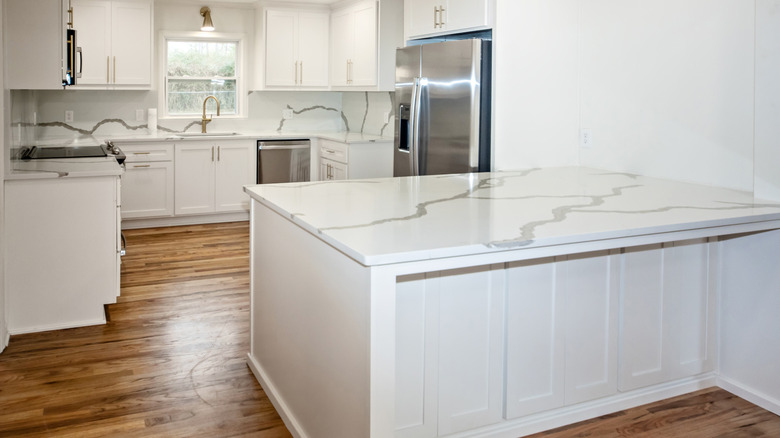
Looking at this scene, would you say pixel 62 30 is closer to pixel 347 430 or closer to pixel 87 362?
pixel 87 362

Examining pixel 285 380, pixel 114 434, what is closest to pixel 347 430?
pixel 285 380

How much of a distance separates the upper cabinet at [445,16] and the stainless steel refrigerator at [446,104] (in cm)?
14

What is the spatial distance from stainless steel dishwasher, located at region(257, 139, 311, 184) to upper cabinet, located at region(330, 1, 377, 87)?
0.74 meters

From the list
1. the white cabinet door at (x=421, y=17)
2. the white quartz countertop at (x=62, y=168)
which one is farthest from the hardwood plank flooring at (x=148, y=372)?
the white cabinet door at (x=421, y=17)

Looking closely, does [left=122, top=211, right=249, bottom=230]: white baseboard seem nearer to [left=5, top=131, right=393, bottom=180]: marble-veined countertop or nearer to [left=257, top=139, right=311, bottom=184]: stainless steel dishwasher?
[left=257, top=139, right=311, bottom=184]: stainless steel dishwasher

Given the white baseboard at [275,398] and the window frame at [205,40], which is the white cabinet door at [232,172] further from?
the white baseboard at [275,398]

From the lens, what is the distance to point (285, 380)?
255 centimetres

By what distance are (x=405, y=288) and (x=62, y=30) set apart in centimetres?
259

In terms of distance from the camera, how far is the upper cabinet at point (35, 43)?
135 inches

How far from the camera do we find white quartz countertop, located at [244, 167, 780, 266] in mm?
1795

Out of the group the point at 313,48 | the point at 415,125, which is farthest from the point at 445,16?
the point at 313,48

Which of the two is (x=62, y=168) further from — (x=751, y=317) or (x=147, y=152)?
(x=751, y=317)

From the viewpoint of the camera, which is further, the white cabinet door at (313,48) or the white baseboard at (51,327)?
the white cabinet door at (313,48)

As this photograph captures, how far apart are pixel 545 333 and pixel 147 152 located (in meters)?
4.59
